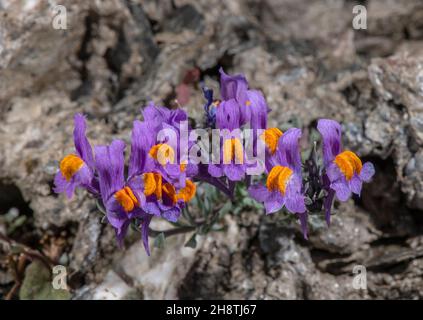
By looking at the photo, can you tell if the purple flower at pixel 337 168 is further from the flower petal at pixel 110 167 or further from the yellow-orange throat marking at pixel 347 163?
the flower petal at pixel 110 167

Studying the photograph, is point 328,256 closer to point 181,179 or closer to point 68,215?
point 181,179

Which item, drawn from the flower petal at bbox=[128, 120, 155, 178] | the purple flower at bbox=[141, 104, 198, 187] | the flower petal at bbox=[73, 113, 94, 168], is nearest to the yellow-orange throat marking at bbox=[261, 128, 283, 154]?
the purple flower at bbox=[141, 104, 198, 187]

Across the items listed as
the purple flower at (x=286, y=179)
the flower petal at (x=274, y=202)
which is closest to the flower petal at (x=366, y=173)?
the purple flower at (x=286, y=179)

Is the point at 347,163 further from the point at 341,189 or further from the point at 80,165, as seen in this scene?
the point at 80,165

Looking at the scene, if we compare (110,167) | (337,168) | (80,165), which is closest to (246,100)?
(337,168)

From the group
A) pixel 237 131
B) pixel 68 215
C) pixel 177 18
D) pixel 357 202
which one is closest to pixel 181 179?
pixel 237 131

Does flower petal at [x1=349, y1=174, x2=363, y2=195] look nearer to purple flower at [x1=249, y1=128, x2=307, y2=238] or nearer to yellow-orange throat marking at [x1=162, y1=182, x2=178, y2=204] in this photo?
purple flower at [x1=249, y1=128, x2=307, y2=238]
